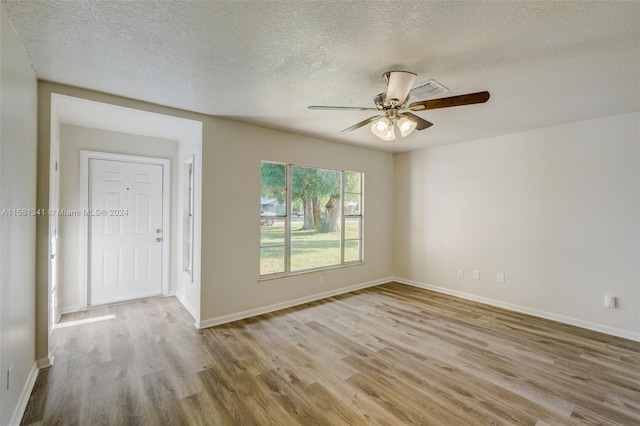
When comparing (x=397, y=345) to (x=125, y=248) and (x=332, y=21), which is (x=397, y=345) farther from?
(x=125, y=248)

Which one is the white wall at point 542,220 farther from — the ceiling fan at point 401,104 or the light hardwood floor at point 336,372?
the ceiling fan at point 401,104

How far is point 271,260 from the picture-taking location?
160 inches

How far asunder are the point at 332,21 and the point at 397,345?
9.71 feet

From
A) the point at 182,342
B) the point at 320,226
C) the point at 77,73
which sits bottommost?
the point at 182,342

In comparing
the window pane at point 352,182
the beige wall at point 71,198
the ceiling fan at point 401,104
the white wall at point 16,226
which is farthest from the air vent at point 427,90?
the beige wall at point 71,198

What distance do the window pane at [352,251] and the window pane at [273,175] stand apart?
167 cm

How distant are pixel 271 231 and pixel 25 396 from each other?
8.88ft

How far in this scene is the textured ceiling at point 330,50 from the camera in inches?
63.4

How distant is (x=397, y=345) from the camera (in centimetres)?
297

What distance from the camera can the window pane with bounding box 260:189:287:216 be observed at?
399 centimetres

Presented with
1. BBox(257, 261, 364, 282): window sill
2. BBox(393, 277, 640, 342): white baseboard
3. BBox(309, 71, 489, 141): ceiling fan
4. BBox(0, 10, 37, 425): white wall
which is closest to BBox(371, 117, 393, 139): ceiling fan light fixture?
BBox(309, 71, 489, 141): ceiling fan

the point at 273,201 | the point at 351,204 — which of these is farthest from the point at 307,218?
the point at 351,204

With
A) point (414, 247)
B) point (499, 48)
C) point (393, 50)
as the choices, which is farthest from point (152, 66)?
point (414, 247)

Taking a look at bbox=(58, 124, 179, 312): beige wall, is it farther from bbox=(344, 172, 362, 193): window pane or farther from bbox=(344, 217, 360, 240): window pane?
bbox=(344, 217, 360, 240): window pane
